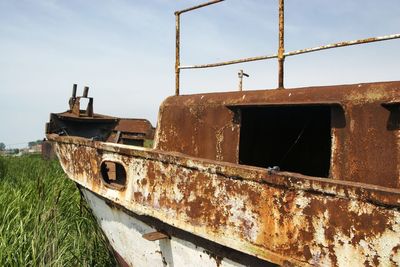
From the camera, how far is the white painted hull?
297 cm

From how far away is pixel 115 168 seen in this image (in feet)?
19.1

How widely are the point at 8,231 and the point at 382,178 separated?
14.7ft

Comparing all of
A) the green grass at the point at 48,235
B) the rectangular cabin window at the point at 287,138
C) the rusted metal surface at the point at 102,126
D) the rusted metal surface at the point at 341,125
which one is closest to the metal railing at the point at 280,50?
the rusted metal surface at the point at 341,125

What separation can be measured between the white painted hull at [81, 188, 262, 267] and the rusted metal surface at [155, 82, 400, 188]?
78 centimetres

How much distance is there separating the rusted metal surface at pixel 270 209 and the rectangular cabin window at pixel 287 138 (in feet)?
2.09

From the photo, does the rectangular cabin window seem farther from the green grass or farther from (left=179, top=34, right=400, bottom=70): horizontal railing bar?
the green grass

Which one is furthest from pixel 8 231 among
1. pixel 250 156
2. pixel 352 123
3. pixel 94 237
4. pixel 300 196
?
pixel 352 123

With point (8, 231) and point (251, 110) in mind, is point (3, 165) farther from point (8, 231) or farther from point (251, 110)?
point (251, 110)

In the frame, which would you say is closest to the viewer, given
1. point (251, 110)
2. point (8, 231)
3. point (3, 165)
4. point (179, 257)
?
point (179, 257)

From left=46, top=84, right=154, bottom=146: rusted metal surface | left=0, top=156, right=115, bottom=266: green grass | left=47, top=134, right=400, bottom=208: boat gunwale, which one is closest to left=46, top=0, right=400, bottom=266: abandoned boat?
left=47, top=134, right=400, bottom=208: boat gunwale

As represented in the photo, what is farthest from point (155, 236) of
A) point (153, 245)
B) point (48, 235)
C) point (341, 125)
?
point (48, 235)

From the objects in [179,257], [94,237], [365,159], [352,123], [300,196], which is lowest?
[94,237]

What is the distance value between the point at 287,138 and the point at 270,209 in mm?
1884

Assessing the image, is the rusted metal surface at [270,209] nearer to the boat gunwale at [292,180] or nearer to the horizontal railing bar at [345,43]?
the boat gunwale at [292,180]
